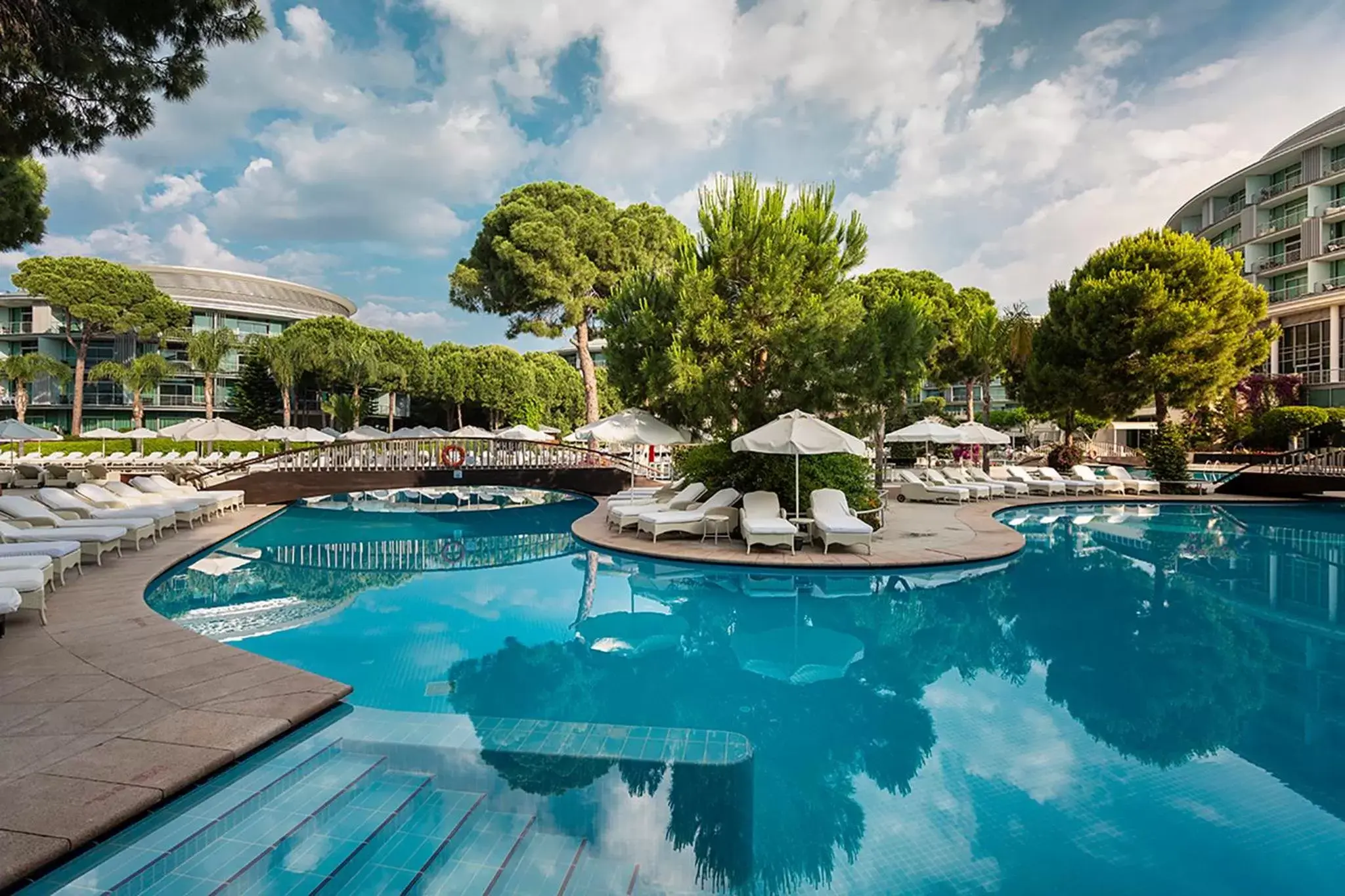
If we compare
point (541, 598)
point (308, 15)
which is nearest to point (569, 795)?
point (541, 598)

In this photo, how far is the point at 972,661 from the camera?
265 inches

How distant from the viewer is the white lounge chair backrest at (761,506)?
38.9 ft

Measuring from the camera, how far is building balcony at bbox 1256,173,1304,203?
122 feet

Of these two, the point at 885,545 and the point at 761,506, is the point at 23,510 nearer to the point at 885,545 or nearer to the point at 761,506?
the point at 761,506

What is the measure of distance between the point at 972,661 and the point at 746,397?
25.6 ft

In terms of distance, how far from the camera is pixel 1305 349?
116ft

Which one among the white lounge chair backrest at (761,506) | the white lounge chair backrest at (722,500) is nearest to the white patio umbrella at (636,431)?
the white lounge chair backrest at (722,500)

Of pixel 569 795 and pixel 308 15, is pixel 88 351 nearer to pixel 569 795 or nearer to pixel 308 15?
pixel 308 15

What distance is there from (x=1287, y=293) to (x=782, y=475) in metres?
38.9

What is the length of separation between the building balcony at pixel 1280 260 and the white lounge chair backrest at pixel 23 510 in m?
51.0

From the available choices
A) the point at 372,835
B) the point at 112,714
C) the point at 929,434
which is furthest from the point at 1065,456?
the point at 112,714

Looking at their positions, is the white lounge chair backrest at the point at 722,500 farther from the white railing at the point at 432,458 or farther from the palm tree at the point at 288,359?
the palm tree at the point at 288,359

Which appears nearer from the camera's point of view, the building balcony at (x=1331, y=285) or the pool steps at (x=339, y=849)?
the pool steps at (x=339, y=849)

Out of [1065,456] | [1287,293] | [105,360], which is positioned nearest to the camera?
[1065,456]
